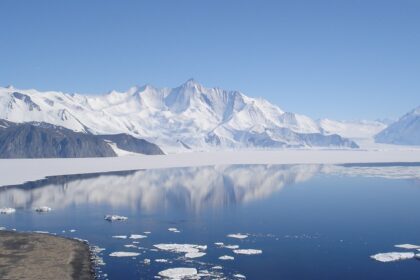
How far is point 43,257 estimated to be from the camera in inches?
1432

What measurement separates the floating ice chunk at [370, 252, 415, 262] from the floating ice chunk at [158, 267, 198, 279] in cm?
1299

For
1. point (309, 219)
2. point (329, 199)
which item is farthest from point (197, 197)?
point (309, 219)

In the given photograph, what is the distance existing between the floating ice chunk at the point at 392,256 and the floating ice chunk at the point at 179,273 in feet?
42.6

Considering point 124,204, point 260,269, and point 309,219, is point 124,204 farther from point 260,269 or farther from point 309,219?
point 260,269

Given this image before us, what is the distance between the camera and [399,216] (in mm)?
52125

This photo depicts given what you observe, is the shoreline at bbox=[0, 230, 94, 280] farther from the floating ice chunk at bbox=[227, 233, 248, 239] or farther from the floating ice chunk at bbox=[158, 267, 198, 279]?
the floating ice chunk at bbox=[227, 233, 248, 239]

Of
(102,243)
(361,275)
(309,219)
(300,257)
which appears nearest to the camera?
(361,275)

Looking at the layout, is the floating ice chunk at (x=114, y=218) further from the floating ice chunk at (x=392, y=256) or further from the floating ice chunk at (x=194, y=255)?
the floating ice chunk at (x=392, y=256)

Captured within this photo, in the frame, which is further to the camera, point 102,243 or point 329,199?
point 329,199

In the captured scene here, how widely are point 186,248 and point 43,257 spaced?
10198 mm

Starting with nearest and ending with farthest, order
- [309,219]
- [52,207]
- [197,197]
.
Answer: [309,219]
[52,207]
[197,197]

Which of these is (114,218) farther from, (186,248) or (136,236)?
(186,248)

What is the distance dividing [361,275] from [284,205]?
1164 inches

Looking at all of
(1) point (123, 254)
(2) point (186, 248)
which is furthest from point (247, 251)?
(1) point (123, 254)
